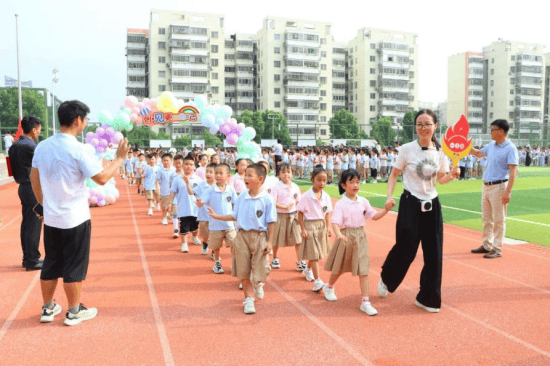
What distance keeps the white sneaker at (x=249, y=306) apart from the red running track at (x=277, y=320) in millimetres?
67

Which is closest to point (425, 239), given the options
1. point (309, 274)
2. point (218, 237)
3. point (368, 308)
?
point (368, 308)

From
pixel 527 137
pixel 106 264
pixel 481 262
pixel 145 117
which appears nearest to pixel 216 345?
pixel 106 264

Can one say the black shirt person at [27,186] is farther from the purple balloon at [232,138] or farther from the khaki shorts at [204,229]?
the purple balloon at [232,138]

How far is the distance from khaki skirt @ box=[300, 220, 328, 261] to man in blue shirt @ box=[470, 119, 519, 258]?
275 centimetres

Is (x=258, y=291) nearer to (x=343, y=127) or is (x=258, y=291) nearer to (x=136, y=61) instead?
(x=343, y=127)

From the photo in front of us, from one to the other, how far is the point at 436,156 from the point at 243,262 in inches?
92.7

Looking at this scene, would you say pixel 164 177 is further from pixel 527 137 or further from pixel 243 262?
pixel 527 137

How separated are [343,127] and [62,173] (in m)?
61.9

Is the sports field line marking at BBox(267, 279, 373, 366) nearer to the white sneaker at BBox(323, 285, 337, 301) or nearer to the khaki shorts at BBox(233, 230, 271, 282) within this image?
the white sneaker at BBox(323, 285, 337, 301)

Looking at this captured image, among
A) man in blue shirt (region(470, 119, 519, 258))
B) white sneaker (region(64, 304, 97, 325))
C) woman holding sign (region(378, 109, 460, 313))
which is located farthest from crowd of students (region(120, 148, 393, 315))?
man in blue shirt (region(470, 119, 519, 258))

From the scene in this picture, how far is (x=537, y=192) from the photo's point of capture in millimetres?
16688

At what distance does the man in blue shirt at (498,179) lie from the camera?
270 inches

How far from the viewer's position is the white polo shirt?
13.8 ft

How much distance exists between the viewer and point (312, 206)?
18.8 feet
